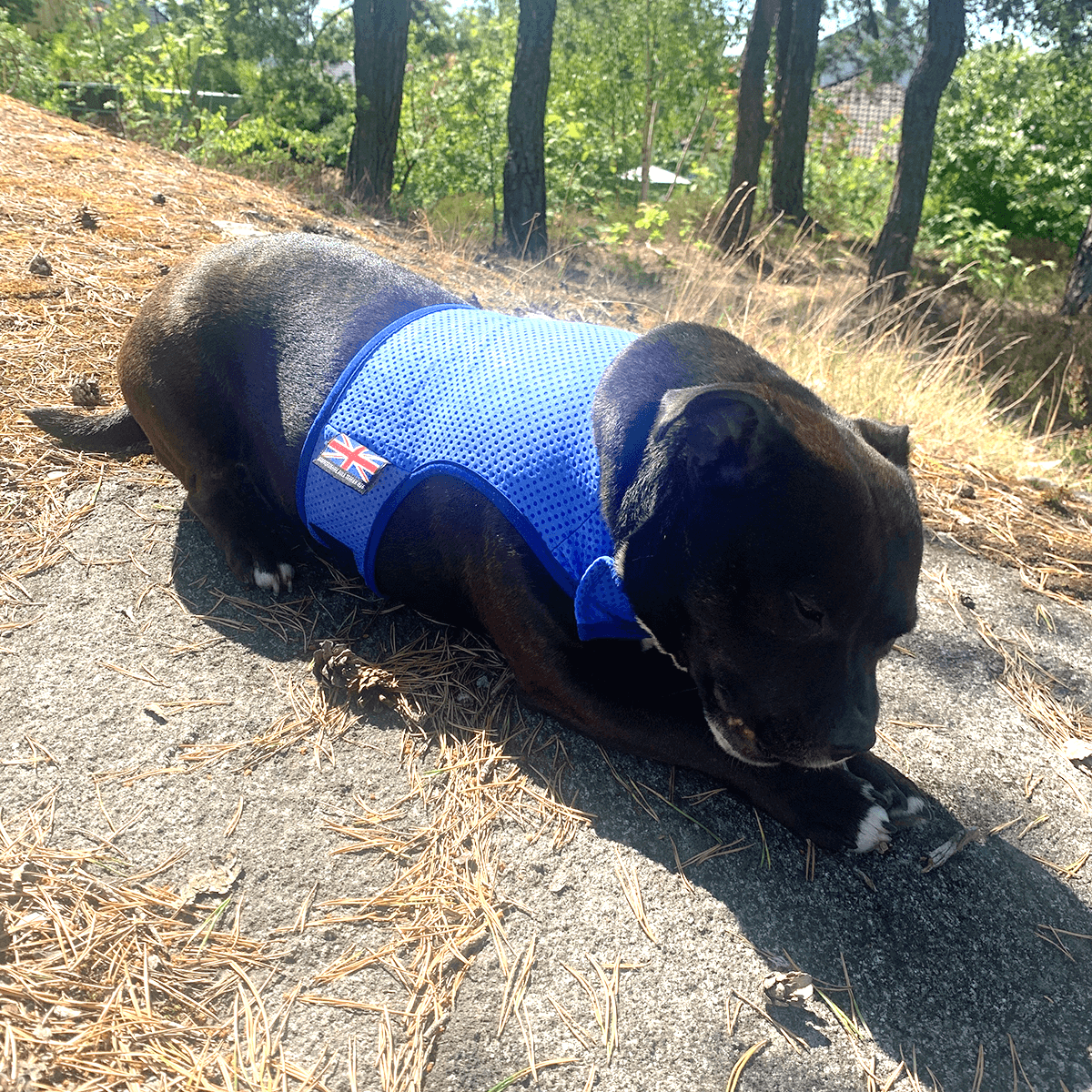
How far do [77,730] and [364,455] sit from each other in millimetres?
1169

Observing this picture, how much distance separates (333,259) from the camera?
3.14m

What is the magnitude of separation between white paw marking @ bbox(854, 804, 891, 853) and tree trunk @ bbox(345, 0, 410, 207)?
→ 8044 millimetres

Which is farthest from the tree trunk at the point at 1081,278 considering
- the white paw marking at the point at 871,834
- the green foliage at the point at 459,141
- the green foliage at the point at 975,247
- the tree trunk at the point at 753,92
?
the white paw marking at the point at 871,834

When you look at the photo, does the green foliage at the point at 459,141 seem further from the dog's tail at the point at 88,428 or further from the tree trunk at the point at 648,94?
the tree trunk at the point at 648,94

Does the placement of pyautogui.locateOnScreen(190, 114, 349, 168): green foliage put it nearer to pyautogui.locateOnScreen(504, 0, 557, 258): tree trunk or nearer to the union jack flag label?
pyautogui.locateOnScreen(504, 0, 557, 258): tree trunk

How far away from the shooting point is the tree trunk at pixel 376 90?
28.1ft

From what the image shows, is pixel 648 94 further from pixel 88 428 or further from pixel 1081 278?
pixel 88 428

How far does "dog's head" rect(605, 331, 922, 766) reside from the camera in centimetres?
203

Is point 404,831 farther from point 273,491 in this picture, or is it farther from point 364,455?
point 273,491

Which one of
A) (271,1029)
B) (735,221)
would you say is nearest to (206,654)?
(271,1029)

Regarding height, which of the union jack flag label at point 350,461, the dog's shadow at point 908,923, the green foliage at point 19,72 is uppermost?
the green foliage at point 19,72

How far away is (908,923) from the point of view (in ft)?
6.92

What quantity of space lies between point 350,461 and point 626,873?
1.51 meters

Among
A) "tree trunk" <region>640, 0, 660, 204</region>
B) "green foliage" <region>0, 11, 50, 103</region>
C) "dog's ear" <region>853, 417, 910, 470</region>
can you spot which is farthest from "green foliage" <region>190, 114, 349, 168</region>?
"tree trunk" <region>640, 0, 660, 204</region>
